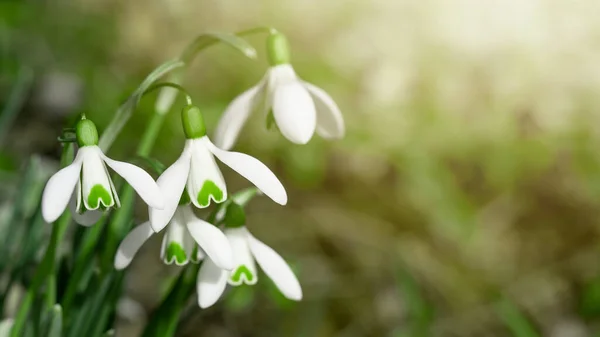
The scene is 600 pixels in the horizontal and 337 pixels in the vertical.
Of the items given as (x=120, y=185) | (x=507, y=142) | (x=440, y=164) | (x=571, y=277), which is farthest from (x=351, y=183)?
(x=120, y=185)

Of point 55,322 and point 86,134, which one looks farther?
point 55,322

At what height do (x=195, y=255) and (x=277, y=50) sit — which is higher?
(x=277, y=50)

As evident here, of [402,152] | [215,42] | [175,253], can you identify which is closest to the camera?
[175,253]

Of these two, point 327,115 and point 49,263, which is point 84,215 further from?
point 327,115

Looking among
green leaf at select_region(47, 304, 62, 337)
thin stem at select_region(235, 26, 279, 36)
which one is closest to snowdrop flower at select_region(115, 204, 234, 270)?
green leaf at select_region(47, 304, 62, 337)

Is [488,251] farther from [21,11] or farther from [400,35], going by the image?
[21,11]

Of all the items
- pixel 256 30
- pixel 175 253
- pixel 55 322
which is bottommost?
pixel 55 322

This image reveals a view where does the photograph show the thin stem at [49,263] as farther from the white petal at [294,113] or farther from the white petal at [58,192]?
the white petal at [294,113]

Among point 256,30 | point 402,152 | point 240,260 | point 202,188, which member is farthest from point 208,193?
point 402,152
